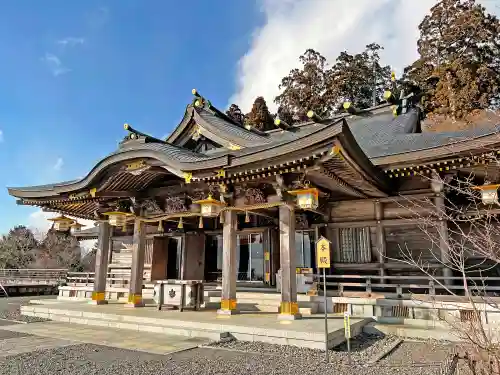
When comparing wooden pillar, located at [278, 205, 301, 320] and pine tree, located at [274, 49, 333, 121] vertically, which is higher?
pine tree, located at [274, 49, 333, 121]

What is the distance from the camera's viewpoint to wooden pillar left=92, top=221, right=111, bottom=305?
12.2 meters

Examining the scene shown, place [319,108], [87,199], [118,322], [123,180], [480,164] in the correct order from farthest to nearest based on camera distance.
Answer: [319,108]
[87,199]
[123,180]
[118,322]
[480,164]

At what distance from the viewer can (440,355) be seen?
6484 millimetres

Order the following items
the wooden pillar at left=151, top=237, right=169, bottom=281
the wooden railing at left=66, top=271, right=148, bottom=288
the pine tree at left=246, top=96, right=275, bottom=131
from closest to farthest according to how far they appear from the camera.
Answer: the wooden pillar at left=151, top=237, right=169, bottom=281
the wooden railing at left=66, top=271, right=148, bottom=288
the pine tree at left=246, top=96, right=275, bottom=131

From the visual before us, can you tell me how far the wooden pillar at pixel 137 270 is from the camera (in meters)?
11.3

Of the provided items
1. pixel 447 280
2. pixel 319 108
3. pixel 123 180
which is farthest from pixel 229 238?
pixel 319 108

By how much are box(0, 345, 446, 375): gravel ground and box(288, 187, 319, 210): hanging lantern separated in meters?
3.40

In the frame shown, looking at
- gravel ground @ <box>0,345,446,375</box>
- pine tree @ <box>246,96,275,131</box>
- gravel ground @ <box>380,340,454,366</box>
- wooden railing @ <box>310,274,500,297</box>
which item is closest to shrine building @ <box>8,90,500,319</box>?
wooden railing @ <box>310,274,500,297</box>

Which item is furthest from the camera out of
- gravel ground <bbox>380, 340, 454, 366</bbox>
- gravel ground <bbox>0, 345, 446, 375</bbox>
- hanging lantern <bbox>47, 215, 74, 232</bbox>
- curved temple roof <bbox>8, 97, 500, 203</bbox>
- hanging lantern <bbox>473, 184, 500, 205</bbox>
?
hanging lantern <bbox>47, 215, 74, 232</bbox>

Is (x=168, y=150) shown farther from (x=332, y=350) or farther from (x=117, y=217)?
(x=332, y=350)

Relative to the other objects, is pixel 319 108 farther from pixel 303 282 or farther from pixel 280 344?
pixel 280 344

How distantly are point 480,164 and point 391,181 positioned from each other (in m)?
2.39

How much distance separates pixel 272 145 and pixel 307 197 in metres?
1.46

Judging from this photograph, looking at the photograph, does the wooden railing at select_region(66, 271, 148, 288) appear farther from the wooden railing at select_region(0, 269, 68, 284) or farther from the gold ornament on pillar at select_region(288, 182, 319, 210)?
the wooden railing at select_region(0, 269, 68, 284)
